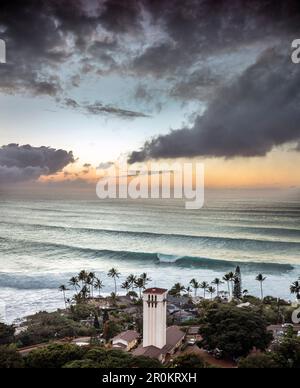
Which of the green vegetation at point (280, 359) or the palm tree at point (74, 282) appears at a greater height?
the green vegetation at point (280, 359)

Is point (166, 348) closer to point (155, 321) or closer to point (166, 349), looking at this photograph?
point (166, 349)

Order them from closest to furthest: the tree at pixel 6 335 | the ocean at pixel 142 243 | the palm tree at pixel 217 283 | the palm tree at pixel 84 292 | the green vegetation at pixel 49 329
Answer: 1. the tree at pixel 6 335
2. the green vegetation at pixel 49 329
3. the palm tree at pixel 84 292
4. the palm tree at pixel 217 283
5. the ocean at pixel 142 243

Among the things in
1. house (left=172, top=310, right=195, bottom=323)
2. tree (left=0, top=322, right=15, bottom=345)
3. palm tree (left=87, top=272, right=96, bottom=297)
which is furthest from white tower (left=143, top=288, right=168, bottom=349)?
palm tree (left=87, top=272, right=96, bottom=297)

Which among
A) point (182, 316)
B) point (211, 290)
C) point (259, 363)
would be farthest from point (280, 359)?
point (211, 290)

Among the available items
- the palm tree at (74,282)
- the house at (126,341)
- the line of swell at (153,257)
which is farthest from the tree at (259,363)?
the line of swell at (153,257)

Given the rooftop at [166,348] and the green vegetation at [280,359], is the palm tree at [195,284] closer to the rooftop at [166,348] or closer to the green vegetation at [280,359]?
the rooftop at [166,348]

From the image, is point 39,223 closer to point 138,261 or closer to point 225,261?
point 138,261
